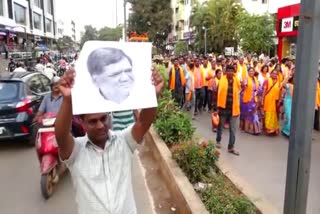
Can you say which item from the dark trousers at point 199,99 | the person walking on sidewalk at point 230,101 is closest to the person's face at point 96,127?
the person walking on sidewalk at point 230,101

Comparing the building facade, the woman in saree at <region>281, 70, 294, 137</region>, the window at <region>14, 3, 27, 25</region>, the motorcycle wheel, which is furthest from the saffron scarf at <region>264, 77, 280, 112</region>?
the window at <region>14, 3, 27, 25</region>

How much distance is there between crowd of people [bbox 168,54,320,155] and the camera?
7887 mm

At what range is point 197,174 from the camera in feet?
18.8

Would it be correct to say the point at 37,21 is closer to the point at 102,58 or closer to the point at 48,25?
the point at 48,25

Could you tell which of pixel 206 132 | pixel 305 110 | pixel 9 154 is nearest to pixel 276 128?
pixel 206 132

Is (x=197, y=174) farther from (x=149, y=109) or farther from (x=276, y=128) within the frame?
(x=276, y=128)

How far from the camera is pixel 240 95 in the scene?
9.99 m

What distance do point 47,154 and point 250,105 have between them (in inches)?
225

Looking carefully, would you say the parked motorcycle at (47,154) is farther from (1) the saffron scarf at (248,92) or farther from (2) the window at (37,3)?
(2) the window at (37,3)

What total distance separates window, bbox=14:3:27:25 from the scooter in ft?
176

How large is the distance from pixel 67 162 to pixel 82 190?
7.4 inches

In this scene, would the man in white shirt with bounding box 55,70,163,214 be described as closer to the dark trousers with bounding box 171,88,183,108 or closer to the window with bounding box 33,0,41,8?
the dark trousers with bounding box 171,88,183,108

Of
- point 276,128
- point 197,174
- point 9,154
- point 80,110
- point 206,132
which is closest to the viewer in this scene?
point 80,110

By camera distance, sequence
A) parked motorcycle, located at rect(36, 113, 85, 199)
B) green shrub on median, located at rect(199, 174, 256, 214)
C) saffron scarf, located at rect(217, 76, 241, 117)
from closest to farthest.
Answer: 1. green shrub on median, located at rect(199, 174, 256, 214)
2. parked motorcycle, located at rect(36, 113, 85, 199)
3. saffron scarf, located at rect(217, 76, 241, 117)
